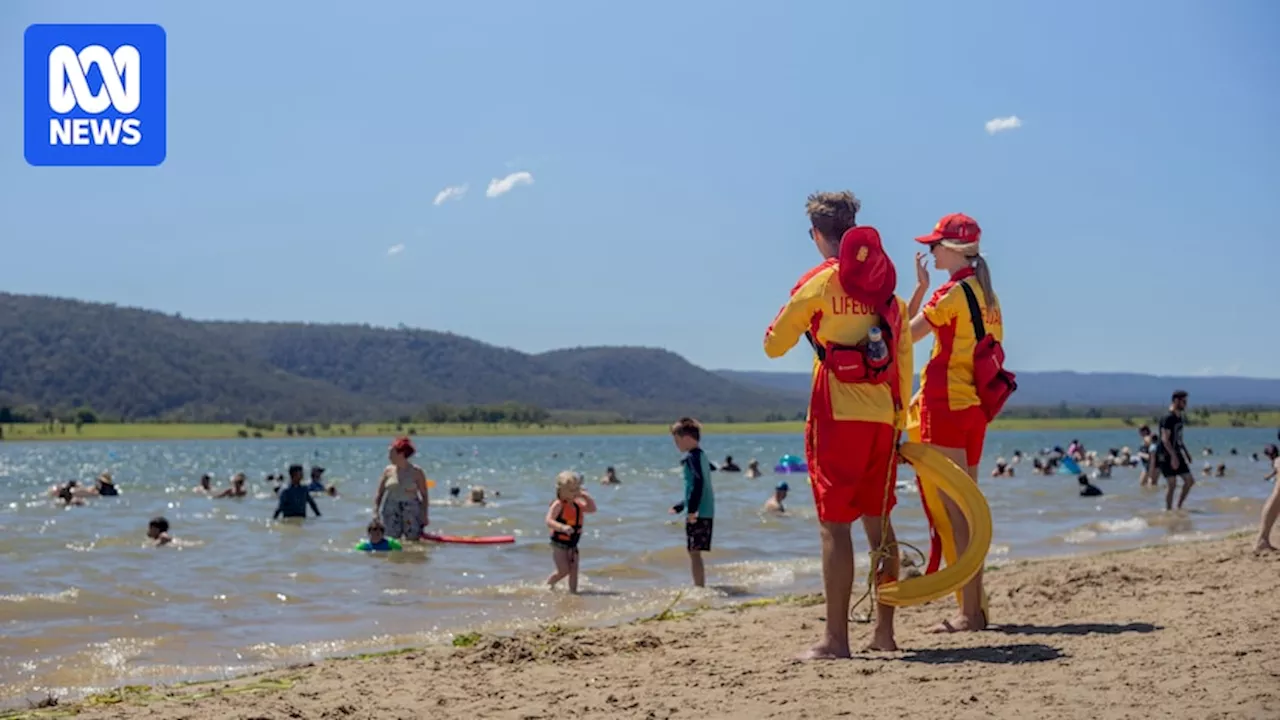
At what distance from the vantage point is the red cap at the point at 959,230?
6.60 m

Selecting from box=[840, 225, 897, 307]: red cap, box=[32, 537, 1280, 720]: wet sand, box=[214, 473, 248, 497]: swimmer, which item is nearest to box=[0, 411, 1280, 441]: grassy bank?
box=[214, 473, 248, 497]: swimmer

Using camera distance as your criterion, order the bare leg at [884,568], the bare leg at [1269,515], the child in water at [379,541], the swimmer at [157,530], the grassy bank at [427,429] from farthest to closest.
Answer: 1. the grassy bank at [427,429]
2. the swimmer at [157,530]
3. the child in water at [379,541]
4. the bare leg at [1269,515]
5. the bare leg at [884,568]

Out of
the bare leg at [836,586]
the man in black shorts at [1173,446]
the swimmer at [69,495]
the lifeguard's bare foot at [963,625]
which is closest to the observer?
the bare leg at [836,586]

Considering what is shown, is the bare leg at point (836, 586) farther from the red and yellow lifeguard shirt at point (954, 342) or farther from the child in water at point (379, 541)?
the child in water at point (379, 541)

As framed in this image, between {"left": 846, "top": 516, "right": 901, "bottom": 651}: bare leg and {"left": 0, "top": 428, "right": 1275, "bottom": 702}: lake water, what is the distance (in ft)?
12.0

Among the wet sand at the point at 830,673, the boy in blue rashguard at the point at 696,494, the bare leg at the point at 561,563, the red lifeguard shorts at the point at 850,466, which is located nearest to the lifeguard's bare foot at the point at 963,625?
the wet sand at the point at 830,673

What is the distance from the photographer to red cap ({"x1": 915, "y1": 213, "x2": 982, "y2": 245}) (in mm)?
6602

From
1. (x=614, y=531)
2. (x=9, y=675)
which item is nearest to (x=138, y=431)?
(x=614, y=531)

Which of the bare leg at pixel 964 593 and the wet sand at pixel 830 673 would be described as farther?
the bare leg at pixel 964 593

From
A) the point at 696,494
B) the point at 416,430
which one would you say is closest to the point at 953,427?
the point at 696,494

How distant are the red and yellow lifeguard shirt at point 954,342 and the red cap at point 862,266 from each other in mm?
814

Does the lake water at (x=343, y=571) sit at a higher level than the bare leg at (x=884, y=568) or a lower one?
lower

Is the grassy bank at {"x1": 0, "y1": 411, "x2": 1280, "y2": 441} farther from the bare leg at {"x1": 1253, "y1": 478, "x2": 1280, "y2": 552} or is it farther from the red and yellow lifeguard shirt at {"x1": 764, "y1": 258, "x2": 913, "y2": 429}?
the red and yellow lifeguard shirt at {"x1": 764, "y1": 258, "x2": 913, "y2": 429}

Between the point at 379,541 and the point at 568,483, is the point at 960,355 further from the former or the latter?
the point at 379,541
